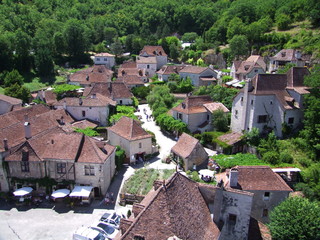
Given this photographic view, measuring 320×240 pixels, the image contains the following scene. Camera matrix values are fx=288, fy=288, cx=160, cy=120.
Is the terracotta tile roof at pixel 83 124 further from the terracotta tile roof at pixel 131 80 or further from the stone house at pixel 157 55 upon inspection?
the stone house at pixel 157 55

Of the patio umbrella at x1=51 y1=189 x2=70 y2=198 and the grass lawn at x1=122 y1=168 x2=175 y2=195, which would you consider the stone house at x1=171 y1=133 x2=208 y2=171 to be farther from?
the patio umbrella at x1=51 y1=189 x2=70 y2=198

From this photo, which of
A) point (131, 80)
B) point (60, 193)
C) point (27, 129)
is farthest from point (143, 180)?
point (131, 80)

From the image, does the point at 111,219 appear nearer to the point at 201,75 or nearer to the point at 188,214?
the point at 188,214

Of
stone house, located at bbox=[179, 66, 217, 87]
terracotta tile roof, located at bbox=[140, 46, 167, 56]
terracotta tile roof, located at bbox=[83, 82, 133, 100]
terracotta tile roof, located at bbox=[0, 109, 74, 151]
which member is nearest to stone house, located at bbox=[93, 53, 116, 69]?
terracotta tile roof, located at bbox=[140, 46, 167, 56]

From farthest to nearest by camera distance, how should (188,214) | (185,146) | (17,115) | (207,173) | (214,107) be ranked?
1. (214,107)
2. (17,115)
3. (185,146)
4. (207,173)
5. (188,214)

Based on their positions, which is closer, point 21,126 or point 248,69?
point 21,126

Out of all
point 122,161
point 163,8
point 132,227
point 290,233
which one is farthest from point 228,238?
point 163,8

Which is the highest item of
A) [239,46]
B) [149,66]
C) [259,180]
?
[239,46]

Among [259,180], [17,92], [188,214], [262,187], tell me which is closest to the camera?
[188,214]
